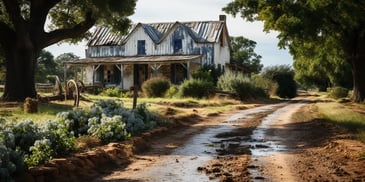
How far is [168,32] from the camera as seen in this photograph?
52531 mm

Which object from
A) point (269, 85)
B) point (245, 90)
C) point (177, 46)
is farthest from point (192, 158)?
point (269, 85)

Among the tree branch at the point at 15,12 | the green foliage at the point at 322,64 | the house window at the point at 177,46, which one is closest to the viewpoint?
the tree branch at the point at 15,12

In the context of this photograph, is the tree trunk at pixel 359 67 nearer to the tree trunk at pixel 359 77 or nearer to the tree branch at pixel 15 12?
the tree trunk at pixel 359 77

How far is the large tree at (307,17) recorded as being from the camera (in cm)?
2730

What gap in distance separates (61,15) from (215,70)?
21221 millimetres

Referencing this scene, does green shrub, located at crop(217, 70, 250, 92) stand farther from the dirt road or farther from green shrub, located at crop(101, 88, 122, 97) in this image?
the dirt road

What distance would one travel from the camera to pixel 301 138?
1535cm

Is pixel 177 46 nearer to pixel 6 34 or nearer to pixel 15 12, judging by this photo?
pixel 6 34

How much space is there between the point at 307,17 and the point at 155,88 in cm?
1670

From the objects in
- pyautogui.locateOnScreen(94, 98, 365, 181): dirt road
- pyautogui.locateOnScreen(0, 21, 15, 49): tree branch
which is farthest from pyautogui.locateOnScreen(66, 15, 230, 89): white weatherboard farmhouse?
pyautogui.locateOnScreen(94, 98, 365, 181): dirt road

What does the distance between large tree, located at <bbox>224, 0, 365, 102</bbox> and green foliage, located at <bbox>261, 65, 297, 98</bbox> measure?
2781 cm

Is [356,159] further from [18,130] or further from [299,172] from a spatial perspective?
[18,130]

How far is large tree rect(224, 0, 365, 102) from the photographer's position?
27305 millimetres

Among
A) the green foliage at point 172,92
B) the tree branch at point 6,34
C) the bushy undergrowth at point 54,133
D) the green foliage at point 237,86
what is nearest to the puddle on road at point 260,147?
the bushy undergrowth at point 54,133
